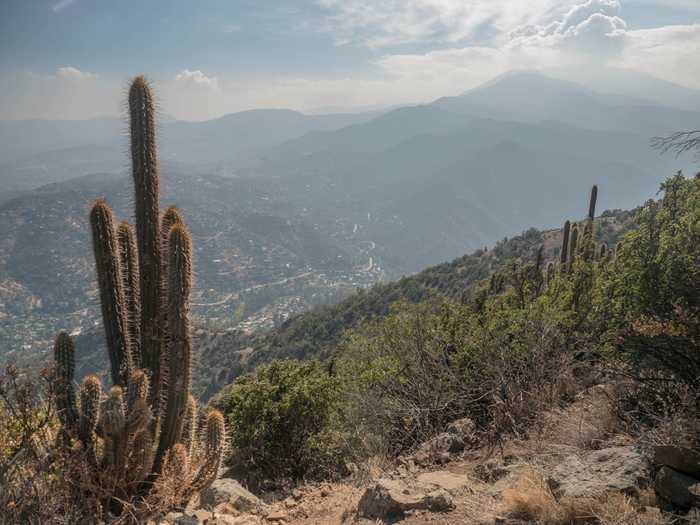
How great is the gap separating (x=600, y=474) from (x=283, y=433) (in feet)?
19.1

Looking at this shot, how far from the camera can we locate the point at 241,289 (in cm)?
17512

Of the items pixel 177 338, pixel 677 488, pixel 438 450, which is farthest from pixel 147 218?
pixel 677 488

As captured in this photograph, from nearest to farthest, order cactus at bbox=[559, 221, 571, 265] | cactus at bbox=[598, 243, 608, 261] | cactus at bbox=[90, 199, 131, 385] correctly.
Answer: cactus at bbox=[90, 199, 131, 385] < cactus at bbox=[598, 243, 608, 261] < cactus at bbox=[559, 221, 571, 265]

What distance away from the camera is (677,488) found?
339 centimetres

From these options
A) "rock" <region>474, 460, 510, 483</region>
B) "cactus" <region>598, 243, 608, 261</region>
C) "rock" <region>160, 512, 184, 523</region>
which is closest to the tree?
"rock" <region>474, 460, 510, 483</region>

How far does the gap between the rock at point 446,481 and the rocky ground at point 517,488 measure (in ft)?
0.04

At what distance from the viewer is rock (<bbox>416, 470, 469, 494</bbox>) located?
4.71m

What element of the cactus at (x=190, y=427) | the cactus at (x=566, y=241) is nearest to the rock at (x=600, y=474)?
the cactus at (x=190, y=427)

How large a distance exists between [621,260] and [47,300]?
15712 cm

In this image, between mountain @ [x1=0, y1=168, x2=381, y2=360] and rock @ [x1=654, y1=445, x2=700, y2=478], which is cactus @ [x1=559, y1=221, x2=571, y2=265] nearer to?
rock @ [x1=654, y1=445, x2=700, y2=478]

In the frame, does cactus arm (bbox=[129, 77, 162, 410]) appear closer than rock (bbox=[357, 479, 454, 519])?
No

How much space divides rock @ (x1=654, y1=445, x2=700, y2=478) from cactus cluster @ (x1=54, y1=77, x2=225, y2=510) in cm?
487

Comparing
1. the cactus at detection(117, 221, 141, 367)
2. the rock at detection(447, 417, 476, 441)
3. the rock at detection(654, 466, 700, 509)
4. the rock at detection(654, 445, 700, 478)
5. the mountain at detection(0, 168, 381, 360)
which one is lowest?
the mountain at detection(0, 168, 381, 360)

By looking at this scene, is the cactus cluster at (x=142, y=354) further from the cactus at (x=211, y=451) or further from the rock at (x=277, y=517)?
the rock at (x=277, y=517)
